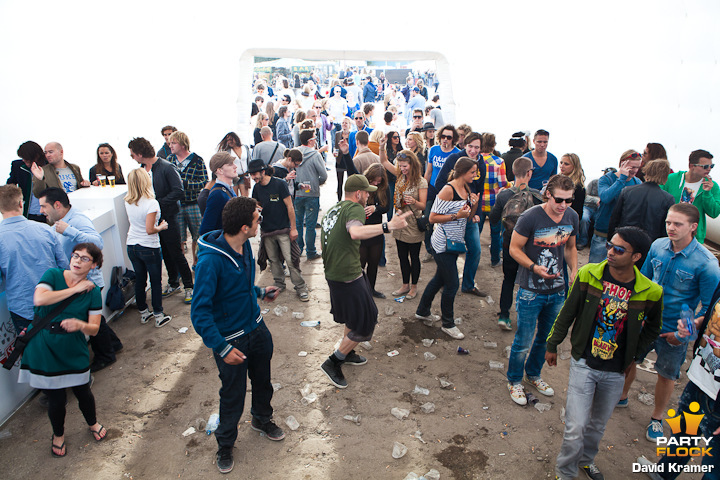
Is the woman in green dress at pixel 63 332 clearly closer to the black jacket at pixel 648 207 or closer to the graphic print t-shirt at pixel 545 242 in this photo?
the graphic print t-shirt at pixel 545 242

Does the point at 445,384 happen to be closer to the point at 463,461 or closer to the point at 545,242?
the point at 463,461

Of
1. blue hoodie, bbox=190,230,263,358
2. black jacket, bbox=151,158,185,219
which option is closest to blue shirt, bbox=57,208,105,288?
black jacket, bbox=151,158,185,219

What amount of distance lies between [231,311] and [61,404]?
1627 mm

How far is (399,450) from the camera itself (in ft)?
10.9

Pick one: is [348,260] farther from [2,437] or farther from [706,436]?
[2,437]

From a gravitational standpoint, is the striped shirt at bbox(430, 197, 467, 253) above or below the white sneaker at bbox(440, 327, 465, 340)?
above

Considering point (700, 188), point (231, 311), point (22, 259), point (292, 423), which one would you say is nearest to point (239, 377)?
point (231, 311)

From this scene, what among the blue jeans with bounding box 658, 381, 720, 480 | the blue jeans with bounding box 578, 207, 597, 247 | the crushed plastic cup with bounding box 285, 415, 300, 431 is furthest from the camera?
the blue jeans with bounding box 578, 207, 597, 247

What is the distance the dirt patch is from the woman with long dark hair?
230 inches

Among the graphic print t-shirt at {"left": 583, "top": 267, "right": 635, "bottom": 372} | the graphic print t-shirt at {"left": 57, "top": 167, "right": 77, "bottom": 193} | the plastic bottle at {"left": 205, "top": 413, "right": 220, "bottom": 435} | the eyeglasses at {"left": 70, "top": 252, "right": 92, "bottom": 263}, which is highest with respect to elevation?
the graphic print t-shirt at {"left": 57, "top": 167, "right": 77, "bottom": 193}

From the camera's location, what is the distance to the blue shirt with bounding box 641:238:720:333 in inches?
122

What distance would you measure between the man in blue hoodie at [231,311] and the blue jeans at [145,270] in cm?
246

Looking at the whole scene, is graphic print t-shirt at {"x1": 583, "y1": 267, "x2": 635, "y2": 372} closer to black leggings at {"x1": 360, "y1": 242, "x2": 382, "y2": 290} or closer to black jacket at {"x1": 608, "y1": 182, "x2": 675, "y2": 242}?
black jacket at {"x1": 608, "y1": 182, "x2": 675, "y2": 242}

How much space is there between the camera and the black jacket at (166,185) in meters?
5.55
